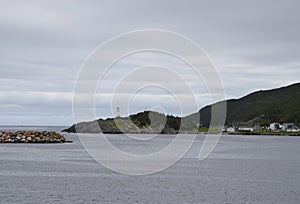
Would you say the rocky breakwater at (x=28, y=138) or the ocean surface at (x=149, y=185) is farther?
the rocky breakwater at (x=28, y=138)

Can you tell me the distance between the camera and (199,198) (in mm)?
38250

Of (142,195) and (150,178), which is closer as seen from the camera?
(142,195)

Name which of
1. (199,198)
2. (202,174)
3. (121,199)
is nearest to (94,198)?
(121,199)

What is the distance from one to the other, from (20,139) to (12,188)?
92.2 m

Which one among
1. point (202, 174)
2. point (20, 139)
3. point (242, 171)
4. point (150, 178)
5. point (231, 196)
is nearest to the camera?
point (231, 196)

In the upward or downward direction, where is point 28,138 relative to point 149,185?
upward

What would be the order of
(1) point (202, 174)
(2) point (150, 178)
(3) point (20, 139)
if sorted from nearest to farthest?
1. (2) point (150, 178)
2. (1) point (202, 174)
3. (3) point (20, 139)

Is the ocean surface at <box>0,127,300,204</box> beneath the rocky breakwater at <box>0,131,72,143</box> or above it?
beneath

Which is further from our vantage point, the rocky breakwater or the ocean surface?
the rocky breakwater

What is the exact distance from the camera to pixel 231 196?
130 ft

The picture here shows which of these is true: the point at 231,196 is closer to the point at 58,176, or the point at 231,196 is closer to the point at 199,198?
the point at 199,198

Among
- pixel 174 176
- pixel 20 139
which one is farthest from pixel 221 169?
pixel 20 139

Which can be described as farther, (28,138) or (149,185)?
(28,138)

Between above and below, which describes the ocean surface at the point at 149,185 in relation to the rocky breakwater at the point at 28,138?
below
